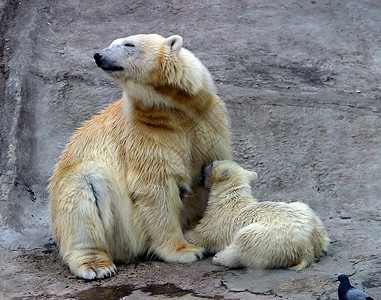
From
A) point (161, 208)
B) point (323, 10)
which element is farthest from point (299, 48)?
point (161, 208)

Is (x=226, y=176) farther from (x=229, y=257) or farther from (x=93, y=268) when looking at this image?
(x=93, y=268)

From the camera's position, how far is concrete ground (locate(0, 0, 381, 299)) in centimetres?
514

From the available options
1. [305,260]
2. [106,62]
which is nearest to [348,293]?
[305,260]

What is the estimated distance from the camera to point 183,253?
548 cm

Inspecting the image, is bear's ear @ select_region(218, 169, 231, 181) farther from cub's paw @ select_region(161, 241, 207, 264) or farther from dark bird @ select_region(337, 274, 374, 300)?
dark bird @ select_region(337, 274, 374, 300)

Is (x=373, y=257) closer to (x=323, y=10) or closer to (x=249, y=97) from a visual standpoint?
(x=249, y=97)

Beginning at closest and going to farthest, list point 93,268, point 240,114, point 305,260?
1. point 305,260
2. point 93,268
3. point 240,114

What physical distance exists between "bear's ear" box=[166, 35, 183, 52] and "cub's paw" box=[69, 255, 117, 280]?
157 cm

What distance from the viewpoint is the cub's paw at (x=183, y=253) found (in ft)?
17.9

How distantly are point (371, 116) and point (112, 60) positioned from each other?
294cm

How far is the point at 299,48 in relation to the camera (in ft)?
28.7

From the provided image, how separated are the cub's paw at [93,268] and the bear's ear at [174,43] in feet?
5.15

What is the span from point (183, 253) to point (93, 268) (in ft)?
2.08

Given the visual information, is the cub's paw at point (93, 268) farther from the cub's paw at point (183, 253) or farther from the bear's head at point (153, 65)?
the bear's head at point (153, 65)
